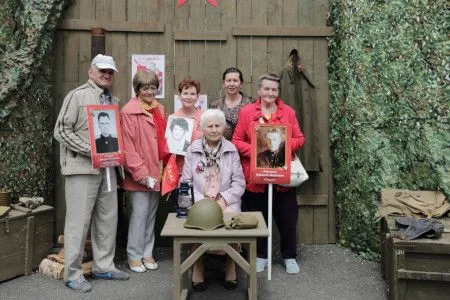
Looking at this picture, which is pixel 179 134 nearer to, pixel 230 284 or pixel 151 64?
pixel 151 64

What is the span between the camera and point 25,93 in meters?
5.29

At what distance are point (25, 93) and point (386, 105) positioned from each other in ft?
12.0

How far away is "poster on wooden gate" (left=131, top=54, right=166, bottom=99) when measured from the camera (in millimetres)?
5781

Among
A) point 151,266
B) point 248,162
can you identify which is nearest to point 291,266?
point 248,162

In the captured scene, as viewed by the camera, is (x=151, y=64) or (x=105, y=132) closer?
(x=105, y=132)

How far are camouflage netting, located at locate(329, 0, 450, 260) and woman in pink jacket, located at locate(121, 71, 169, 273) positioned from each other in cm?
201

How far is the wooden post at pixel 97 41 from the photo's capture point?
550 cm

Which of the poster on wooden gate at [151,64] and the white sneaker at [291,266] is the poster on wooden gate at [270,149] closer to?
the white sneaker at [291,266]

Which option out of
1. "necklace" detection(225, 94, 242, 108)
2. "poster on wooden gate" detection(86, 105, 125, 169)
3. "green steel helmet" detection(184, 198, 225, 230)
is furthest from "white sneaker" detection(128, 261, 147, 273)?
"necklace" detection(225, 94, 242, 108)

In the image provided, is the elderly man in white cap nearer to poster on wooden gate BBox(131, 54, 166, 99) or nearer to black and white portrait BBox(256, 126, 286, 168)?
poster on wooden gate BBox(131, 54, 166, 99)

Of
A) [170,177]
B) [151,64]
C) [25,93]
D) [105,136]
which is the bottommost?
[170,177]

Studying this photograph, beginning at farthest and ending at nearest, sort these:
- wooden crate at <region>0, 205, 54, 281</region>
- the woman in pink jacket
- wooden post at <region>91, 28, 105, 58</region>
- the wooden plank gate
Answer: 1. the wooden plank gate
2. wooden post at <region>91, 28, 105, 58</region>
3. the woman in pink jacket
4. wooden crate at <region>0, 205, 54, 281</region>

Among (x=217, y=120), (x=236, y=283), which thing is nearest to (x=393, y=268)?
(x=236, y=283)

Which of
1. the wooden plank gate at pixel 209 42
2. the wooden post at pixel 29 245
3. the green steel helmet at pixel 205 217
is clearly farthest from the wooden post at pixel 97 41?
the green steel helmet at pixel 205 217
